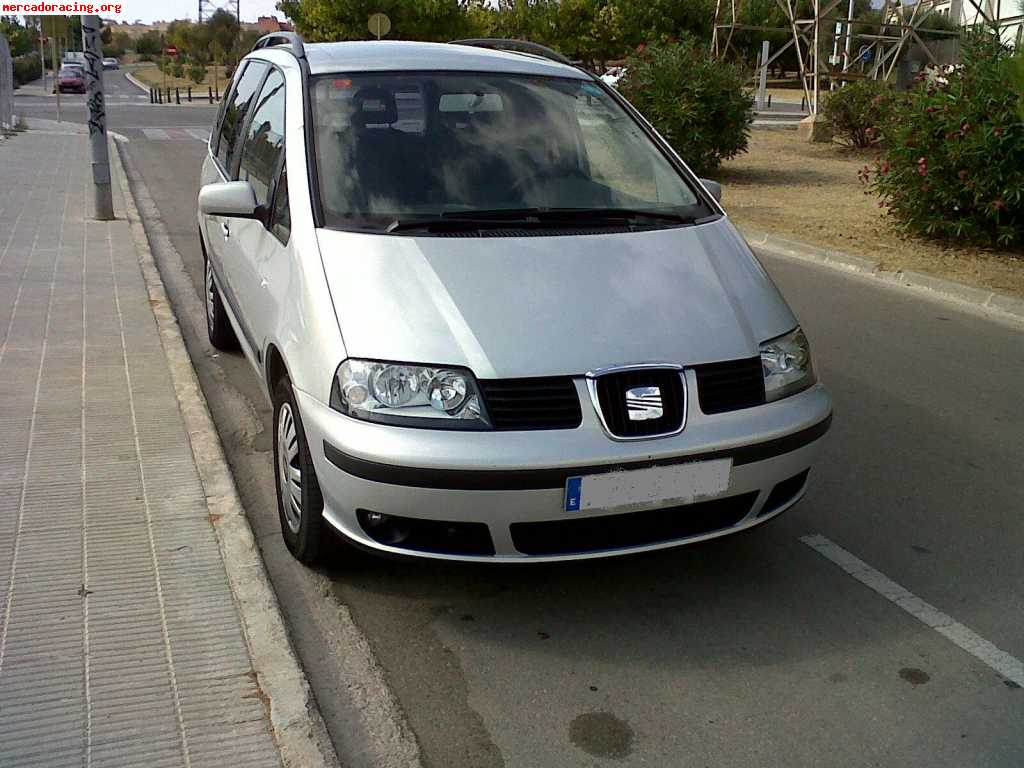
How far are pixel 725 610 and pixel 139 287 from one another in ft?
20.0

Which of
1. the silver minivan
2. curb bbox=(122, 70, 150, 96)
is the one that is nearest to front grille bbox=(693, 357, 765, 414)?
the silver minivan

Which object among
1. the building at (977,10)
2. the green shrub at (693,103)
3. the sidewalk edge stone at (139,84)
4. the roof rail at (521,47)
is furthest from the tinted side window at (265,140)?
the sidewalk edge stone at (139,84)

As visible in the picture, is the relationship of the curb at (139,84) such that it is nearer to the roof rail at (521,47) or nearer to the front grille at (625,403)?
the roof rail at (521,47)

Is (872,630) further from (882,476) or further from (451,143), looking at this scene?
(451,143)

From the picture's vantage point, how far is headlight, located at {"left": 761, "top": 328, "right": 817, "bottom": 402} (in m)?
3.75

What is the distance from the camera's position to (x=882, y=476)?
508 centimetres

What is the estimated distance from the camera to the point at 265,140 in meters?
4.95

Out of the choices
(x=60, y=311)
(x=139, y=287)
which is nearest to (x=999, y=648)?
(x=60, y=311)

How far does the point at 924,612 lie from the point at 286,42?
3.94 m

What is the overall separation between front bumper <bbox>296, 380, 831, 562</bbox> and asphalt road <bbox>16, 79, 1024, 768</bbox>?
158 mm

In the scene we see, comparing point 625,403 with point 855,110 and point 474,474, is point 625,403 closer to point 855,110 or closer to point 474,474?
point 474,474

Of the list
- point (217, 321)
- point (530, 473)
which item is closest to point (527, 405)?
point (530, 473)

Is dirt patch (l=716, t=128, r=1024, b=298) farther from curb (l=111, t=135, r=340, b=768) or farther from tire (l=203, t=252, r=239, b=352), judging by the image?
curb (l=111, t=135, r=340, b=768)

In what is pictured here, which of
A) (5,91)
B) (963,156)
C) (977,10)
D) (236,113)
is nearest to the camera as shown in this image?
(236,113)
